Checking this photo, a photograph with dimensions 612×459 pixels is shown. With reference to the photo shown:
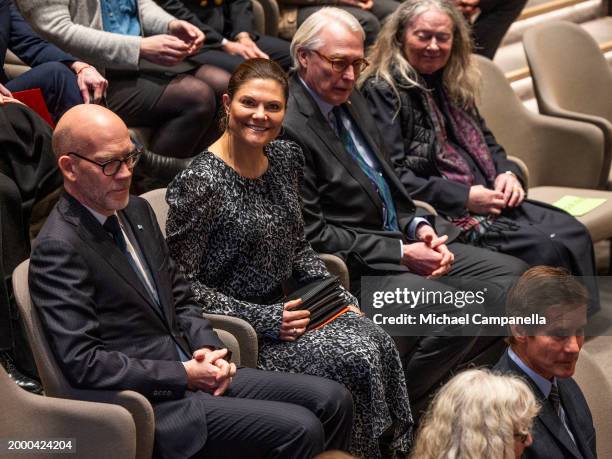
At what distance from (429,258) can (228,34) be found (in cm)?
159

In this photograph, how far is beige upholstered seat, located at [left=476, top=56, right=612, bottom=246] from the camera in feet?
16.8

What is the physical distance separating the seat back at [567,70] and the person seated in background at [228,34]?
4.09 feet

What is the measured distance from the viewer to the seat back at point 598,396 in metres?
3.19

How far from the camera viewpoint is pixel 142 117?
4262 mm

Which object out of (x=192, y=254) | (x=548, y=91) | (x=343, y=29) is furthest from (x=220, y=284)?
(x=548, y=91)

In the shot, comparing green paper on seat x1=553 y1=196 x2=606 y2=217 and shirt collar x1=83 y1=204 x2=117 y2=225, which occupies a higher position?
shirt collar x1=83 y1=204 x2=117 y2=225

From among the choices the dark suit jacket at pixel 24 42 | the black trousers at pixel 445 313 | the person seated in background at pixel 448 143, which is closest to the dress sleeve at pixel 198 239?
the black trousers at pixel 445 313

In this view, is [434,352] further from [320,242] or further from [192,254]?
[192,254]

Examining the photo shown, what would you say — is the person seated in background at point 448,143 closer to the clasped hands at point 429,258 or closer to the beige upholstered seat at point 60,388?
the clasped hands at point 429,258


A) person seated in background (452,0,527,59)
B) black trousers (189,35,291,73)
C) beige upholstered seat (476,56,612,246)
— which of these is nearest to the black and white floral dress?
black trousers (189,35,291,73)

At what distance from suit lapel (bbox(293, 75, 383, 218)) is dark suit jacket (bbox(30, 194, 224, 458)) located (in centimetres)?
103

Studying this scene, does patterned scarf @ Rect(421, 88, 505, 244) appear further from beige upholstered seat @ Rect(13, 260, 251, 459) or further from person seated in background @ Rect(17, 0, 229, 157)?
beige upholstered seat @ Rect(13, 260, 251, 459)

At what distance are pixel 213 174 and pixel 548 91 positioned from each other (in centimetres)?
263

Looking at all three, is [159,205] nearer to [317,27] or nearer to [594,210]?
[317,27]
